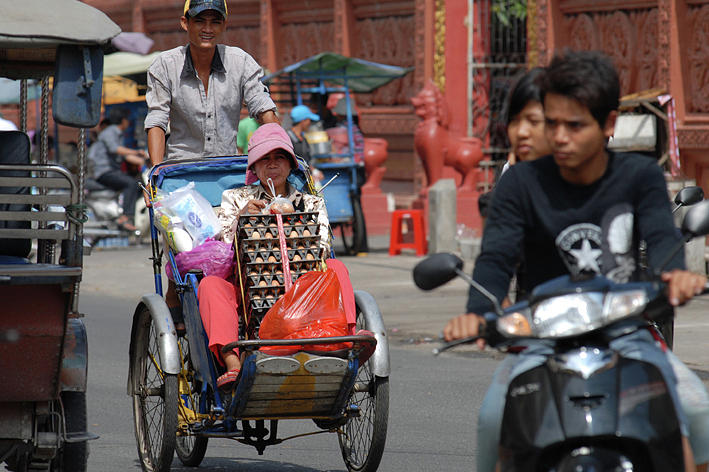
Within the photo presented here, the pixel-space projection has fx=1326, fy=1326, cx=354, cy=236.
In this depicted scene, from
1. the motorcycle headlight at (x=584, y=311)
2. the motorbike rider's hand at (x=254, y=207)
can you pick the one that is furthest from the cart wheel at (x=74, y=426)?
the motorcycle headlight at (x=584, y=311)

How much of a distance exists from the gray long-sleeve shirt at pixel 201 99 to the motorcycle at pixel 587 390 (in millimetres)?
4074

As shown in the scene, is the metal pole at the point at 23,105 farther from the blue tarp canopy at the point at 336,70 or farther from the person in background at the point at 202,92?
the blue tarp canopy at the point at 336,70

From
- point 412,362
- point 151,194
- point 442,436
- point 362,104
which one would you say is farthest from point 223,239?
point 362,104

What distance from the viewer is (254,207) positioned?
20.6 ft

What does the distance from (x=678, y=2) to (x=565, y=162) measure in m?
13.0

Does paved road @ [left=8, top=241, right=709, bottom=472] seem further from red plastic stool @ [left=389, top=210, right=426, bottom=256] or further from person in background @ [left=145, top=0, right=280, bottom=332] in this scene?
red plastic stool @ [left=389, top=210, right=426, bottom=256]

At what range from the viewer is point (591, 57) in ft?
12.4

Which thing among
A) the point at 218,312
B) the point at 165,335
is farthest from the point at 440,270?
the point at 165,335

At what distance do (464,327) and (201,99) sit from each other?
4.05 metres

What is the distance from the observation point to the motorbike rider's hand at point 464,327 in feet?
12.0

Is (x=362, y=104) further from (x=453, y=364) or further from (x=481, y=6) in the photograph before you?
(x=453, y=364)

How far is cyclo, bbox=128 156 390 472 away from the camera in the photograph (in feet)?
18.6

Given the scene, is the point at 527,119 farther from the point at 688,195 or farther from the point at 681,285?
the point at 688,195

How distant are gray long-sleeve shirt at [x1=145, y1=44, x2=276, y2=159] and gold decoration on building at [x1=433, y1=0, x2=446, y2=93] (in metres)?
12.2
